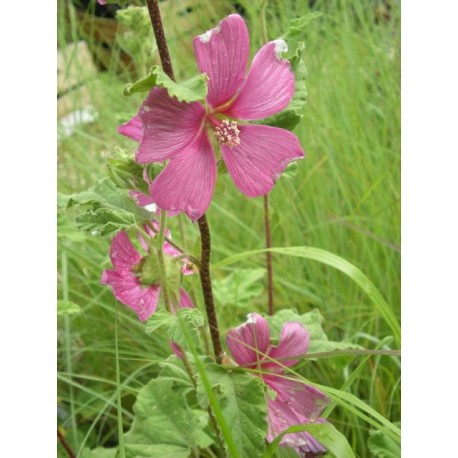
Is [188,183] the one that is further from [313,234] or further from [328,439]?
[313,234]

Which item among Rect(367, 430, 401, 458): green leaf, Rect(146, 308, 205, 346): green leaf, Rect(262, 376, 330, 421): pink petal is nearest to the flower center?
Rect(146, 308, 205, 346): green leaf

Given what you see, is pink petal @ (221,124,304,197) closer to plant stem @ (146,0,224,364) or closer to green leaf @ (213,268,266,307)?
plant stem @ (146,0,224,364)

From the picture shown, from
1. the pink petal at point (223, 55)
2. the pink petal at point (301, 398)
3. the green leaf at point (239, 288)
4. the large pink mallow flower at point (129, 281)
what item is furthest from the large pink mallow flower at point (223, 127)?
the green leaf at point (239, 288)

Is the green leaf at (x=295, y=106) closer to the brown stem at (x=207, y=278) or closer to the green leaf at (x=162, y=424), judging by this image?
the brown stem at (x=207, y=278)

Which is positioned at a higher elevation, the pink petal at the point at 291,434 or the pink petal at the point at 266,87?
the pink petal at the point at 266,87

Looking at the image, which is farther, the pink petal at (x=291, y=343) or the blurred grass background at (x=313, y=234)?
the blurred grass background at (x=313, y=234)

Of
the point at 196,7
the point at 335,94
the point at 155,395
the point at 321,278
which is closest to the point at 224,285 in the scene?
the point at 321,278

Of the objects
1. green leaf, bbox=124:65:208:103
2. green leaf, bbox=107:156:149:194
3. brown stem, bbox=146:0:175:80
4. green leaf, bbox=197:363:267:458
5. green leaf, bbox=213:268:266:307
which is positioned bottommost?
green leaf, bbox=213:268:266:307
